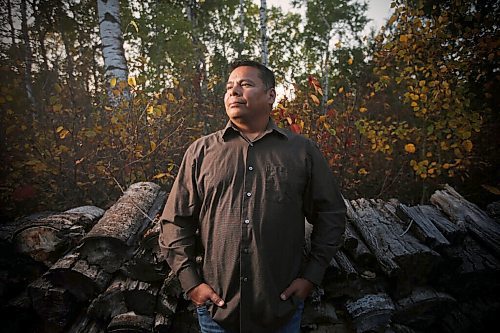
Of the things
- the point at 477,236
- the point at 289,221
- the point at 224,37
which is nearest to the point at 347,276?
the point at 289,221

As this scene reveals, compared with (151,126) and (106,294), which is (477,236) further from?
(151,126)

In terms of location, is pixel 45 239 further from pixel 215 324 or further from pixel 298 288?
pixel 298 288

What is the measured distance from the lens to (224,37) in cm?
1557

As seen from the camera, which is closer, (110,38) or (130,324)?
(130,324)

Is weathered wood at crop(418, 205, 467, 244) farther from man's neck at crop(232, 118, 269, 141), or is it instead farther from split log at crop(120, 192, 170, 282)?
split log at crop(120, 192, 170, 282)

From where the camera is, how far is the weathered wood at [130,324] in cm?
220

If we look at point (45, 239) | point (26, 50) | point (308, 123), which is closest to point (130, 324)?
point (45, 239)

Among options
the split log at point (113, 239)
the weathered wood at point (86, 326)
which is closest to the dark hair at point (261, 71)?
the split log at point (113, 239)

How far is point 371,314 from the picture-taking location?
2311 mm

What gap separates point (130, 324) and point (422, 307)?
7.93 feet

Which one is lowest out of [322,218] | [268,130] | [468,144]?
[322,218]

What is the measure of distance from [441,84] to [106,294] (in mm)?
5745

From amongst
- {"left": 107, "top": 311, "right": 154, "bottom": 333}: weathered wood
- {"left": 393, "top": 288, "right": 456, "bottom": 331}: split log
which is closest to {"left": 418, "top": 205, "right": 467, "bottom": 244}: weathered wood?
{"left": 393, "top": 288, "right": 456, "bottom": 331}: split log

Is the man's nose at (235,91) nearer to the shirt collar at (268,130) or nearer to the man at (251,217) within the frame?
the man at (251,217)
